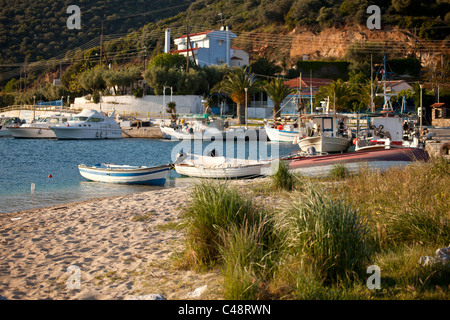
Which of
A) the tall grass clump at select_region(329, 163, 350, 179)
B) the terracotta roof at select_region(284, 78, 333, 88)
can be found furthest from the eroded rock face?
the terracotta roof at select_region(284, 78, 333, 88)

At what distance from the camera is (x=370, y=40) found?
9156 cm

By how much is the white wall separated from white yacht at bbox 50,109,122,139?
29.1 feet

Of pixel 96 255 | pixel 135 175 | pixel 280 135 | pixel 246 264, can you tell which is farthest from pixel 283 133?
pixel 246 264

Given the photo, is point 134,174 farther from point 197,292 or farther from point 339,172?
point 197,292

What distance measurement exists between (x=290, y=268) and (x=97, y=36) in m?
124

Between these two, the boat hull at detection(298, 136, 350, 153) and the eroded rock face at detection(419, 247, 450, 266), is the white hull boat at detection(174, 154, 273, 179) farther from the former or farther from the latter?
the eroded rock face at detection(419, 247, 450, 266)

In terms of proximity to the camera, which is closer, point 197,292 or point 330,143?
point 197,292

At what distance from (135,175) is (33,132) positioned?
146 ft

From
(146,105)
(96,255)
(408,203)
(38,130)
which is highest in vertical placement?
(146,105)

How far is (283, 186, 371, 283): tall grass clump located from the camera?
6.04 meters

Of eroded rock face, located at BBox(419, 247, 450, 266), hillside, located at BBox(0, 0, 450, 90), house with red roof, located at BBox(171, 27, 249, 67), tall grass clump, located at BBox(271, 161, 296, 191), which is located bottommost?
eroded rock face, located at BBox(419, 247, 450, 266)

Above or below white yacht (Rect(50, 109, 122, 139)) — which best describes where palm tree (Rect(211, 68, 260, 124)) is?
above

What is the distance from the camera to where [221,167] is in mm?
21172
